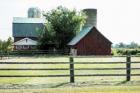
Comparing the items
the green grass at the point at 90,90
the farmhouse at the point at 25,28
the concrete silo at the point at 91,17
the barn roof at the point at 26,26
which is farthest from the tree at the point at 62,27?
the green grass at the point at 90,90

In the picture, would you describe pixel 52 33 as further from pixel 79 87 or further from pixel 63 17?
pixel 79 87

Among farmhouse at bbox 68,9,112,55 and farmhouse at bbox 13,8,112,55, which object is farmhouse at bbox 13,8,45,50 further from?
farmhouse at bbox 68,9,112,55

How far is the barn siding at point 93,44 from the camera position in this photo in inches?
3120

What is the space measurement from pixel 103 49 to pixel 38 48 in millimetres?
16462

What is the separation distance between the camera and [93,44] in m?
79.5

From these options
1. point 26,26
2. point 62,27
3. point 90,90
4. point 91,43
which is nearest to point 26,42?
point 26,26

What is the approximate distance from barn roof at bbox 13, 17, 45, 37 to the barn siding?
3153cm

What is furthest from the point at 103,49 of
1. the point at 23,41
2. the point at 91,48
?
the point at 23,41

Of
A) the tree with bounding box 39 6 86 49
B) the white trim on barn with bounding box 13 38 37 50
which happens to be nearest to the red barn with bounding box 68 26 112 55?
the tree with bounding box 39 6 86 49

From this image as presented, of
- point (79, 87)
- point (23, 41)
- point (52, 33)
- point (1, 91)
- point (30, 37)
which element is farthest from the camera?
point (30, 37)

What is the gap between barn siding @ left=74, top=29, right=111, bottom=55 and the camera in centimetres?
7925

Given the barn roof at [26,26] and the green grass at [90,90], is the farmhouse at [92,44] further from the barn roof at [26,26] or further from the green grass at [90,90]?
the green grass at [90,90]

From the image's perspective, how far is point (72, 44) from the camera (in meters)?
81.3

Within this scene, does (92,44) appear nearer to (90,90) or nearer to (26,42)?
(26,42)
